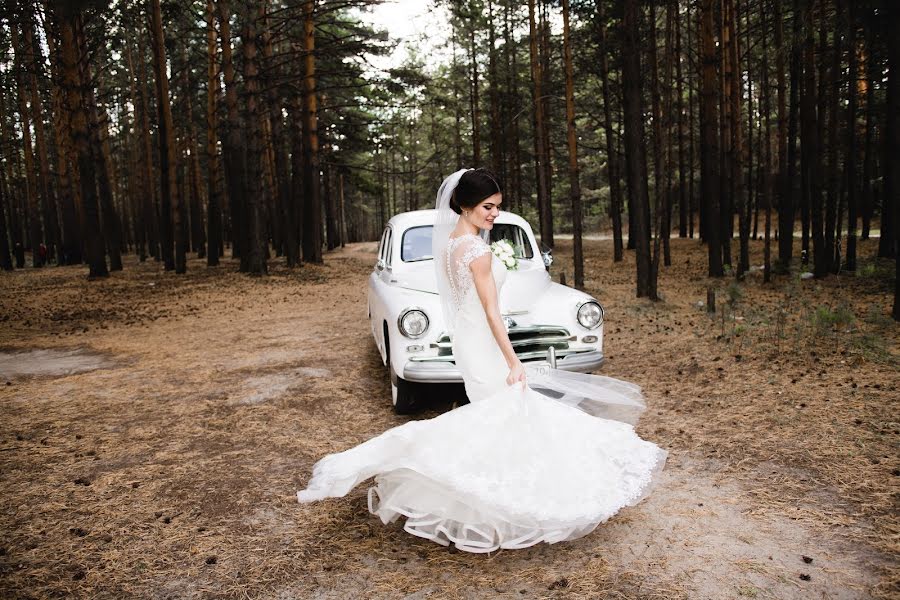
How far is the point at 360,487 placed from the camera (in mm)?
4031

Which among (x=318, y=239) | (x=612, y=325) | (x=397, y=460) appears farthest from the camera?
(x=318, y=239)

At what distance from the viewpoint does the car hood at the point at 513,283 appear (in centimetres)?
535

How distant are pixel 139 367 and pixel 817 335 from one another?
899 cm

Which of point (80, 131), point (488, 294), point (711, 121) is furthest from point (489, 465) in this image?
point (80, 131)

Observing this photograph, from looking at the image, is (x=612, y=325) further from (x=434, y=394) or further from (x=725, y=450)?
(x=725, y=450)

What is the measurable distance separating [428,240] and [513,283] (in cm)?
138

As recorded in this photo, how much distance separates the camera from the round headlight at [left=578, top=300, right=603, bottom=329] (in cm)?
531

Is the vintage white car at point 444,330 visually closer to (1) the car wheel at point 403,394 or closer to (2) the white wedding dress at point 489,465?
(1) the car wheel at point 403,394

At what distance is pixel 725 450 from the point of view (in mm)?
4371

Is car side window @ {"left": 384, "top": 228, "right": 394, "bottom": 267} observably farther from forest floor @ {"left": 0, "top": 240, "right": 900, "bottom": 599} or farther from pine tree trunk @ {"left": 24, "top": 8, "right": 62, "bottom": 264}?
pine tree trunk @ {"left": 24, "top": 8, "right": 62, "bottom": 264}

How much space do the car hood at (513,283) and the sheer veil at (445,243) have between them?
1.89 meters

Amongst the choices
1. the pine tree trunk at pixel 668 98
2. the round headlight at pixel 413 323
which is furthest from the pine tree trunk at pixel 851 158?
the round headlight at pixel 413 323

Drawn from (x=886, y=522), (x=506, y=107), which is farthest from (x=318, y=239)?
(x=886, y=522)

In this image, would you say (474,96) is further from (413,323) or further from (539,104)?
(413,323)
